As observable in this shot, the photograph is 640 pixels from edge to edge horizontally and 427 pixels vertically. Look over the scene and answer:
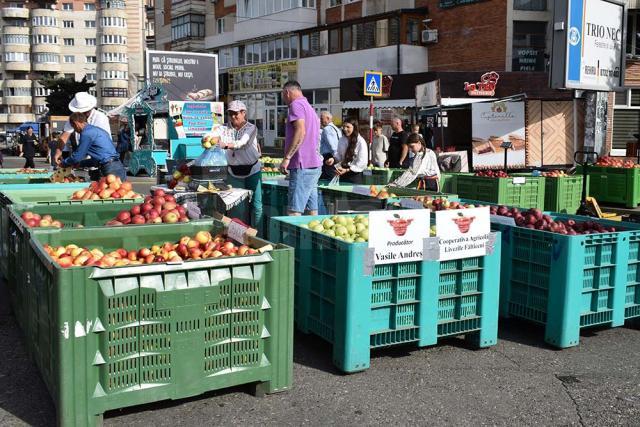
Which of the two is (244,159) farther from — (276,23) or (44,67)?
(44,67)

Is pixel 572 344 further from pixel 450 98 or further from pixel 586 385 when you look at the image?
pixel 450 98

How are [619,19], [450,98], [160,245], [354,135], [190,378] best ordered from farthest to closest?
[450,98]
[619,19]
[354,135]
[160,245]
[190,378]

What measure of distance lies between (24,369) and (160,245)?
1303 millimetres

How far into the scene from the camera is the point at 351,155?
1034cm

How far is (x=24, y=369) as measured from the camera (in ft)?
15.6

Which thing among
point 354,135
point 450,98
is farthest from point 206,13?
point 354,135

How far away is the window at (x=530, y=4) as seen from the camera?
30.8 metres

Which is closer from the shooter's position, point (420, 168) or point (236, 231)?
point (236, 231)

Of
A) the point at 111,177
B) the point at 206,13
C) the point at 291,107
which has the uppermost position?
the point at 206,13

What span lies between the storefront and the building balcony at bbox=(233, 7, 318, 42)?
53.9ft

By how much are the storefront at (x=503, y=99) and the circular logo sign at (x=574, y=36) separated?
70.7 inches

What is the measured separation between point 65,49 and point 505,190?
11044 cm

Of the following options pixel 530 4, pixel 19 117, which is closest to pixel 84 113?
pixel 530 4

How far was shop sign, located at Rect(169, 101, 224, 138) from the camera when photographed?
22422 millimetres
